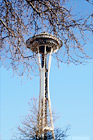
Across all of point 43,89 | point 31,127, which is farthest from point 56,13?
point 43,89

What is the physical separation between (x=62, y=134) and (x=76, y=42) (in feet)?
31.0

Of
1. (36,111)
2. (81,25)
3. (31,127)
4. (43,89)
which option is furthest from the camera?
(43,89)

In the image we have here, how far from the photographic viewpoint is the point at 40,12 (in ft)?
8.64

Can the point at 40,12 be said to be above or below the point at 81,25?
above

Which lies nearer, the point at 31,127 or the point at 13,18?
the point at 13,18

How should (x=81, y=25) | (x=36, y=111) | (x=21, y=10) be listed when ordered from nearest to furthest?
(x=81, y=25) < (x=21, y=10) < (x=36, y=111)

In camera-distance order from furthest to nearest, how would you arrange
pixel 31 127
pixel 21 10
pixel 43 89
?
pixel 43 89, pixel 31 127, pixel 21 10

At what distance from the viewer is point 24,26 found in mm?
2834

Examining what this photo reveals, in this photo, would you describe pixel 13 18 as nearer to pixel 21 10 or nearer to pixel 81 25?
pixel 21 10

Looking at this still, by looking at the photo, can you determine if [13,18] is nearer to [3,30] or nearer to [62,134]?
[3,30]

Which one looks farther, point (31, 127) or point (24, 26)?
A: point (31, 127)

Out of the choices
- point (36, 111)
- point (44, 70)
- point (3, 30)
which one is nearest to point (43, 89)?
point (44, 70)

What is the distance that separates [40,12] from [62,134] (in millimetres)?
9646

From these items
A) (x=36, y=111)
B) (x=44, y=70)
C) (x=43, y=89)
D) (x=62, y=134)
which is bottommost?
(x=62, y=134)
